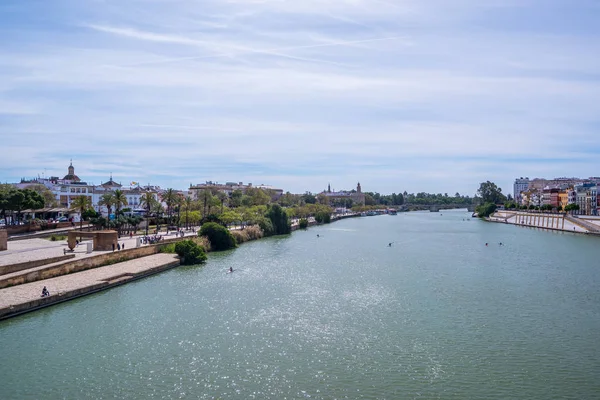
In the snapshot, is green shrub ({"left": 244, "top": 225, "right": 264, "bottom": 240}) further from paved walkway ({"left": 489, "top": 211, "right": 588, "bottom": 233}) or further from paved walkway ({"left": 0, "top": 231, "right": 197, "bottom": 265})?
paved walkway ({"left": 489, "top": 211, "right": 588, "bottom": 233})

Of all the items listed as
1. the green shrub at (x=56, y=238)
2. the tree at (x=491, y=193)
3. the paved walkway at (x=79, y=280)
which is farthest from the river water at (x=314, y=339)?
the tree at (x=491, y=193)

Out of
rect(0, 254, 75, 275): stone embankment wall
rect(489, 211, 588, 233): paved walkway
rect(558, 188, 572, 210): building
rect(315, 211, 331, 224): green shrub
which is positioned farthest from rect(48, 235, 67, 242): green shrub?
rect(558, 188, 572, 210): building

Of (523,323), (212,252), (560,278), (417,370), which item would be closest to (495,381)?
(417,370)

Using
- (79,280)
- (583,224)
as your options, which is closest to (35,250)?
(79,280)

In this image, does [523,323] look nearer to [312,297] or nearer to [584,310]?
[584,310]

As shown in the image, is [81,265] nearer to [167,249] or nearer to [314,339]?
[167,249]

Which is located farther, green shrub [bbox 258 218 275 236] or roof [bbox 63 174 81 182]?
roof [bbox 63 174 81 182]
